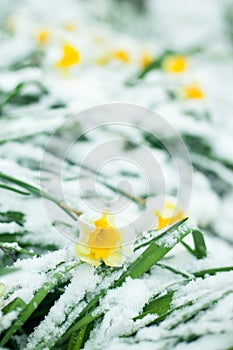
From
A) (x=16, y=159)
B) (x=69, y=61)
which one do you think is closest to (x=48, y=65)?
(x=69, y=61)

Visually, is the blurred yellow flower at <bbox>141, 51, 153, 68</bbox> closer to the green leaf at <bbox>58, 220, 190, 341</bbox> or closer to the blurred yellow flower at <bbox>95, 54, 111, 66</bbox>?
the blurred yellow flower at <bbox>95, 54, 111, 66</bbox>

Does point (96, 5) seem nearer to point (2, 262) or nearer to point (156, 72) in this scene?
point (156, 72)

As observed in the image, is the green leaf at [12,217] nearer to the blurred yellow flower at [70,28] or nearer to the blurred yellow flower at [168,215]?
the blurred yellow flower at [168,215]

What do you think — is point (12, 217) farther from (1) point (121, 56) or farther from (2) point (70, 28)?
(2) point (70, 28)

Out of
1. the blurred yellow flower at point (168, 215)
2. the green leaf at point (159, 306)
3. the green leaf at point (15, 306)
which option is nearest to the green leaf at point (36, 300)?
the green leaf at point (15, 306)

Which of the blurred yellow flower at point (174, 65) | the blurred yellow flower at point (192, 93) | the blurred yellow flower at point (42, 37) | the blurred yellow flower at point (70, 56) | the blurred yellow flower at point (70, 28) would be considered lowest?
the blurred yellow flower at point (70, 56)

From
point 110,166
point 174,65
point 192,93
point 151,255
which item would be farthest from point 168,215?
point 174,65
